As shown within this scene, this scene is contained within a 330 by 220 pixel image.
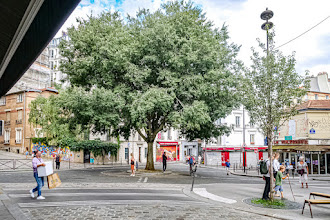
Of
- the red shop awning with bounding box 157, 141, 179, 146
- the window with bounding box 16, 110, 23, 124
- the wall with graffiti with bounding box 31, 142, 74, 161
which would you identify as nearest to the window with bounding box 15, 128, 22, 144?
the window with bounding box 16, 110, 23, 124

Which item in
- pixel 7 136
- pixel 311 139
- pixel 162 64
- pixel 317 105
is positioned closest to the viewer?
pixel 162 64

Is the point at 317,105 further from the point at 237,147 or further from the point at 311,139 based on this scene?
the point at 237,147

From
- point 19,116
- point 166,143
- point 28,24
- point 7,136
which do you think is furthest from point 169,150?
point 28,24

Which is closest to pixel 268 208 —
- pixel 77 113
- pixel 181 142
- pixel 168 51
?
pixel 168 51

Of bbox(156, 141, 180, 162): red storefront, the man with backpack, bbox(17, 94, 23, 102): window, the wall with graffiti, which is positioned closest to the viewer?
the man with backpack

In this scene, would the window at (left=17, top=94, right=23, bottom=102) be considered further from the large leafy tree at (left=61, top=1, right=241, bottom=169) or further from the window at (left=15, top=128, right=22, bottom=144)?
the large leafy tree at (left=61, top=1, right=241, bottom=169)

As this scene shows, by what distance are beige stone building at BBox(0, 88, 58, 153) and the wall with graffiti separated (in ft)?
8.83

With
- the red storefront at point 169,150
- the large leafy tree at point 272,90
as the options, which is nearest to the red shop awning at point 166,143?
the red storefront at point 169,150

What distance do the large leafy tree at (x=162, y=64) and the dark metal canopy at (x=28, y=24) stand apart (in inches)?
503

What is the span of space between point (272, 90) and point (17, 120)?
147 ft

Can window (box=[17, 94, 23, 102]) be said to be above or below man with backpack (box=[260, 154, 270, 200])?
above

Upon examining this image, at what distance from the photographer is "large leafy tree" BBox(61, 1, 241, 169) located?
65.5 feet

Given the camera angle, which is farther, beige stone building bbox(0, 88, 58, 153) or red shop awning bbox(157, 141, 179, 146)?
red shop awning bbox(157, 141, 179, 146)

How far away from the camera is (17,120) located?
151ft
